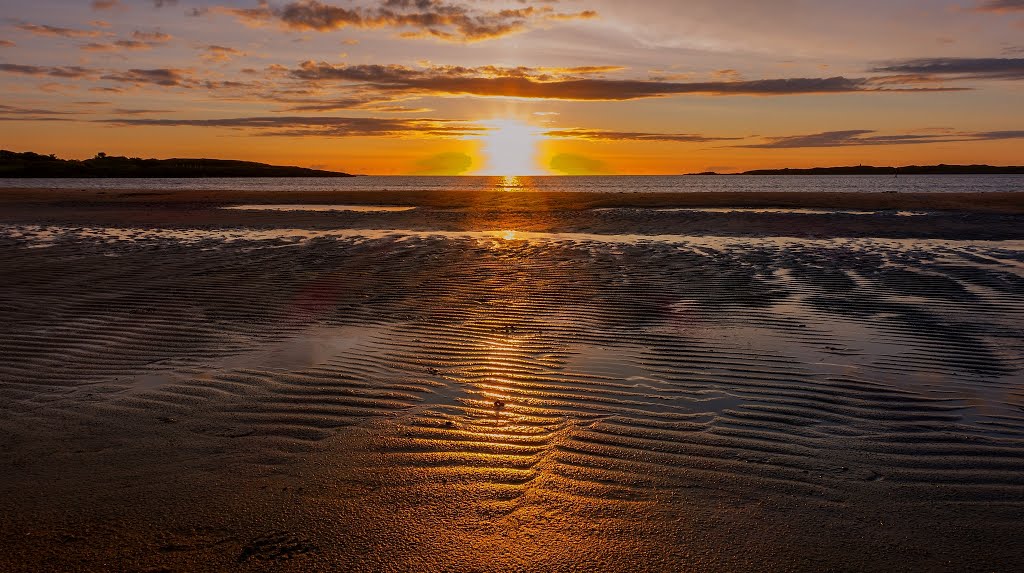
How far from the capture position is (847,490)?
15.0 feet

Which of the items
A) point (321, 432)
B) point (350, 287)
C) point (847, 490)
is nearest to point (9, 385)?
point (321, 432)

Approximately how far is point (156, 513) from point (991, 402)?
22.6 feet

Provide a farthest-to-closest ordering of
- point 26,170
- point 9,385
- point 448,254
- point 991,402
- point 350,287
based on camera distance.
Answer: point 26,170 < point 448,254 < point 350,287 < point 9,385 < point 991,402

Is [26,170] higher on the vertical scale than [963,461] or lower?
higher

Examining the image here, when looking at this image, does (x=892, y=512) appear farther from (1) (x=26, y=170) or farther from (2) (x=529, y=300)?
(1) (x=26, y=170)

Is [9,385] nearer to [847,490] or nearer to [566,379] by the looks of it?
[566,379]

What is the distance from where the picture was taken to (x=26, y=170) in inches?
A: 4318

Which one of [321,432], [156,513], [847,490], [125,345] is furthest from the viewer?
[125,345]

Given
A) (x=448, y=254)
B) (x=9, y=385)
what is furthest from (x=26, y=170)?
(x=9, y=385)

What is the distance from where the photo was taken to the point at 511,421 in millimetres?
5879

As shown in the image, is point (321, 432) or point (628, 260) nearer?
point (321, 432)

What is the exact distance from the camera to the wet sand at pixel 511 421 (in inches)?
155

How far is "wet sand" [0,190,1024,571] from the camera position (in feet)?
12.9

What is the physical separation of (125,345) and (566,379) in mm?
5386
